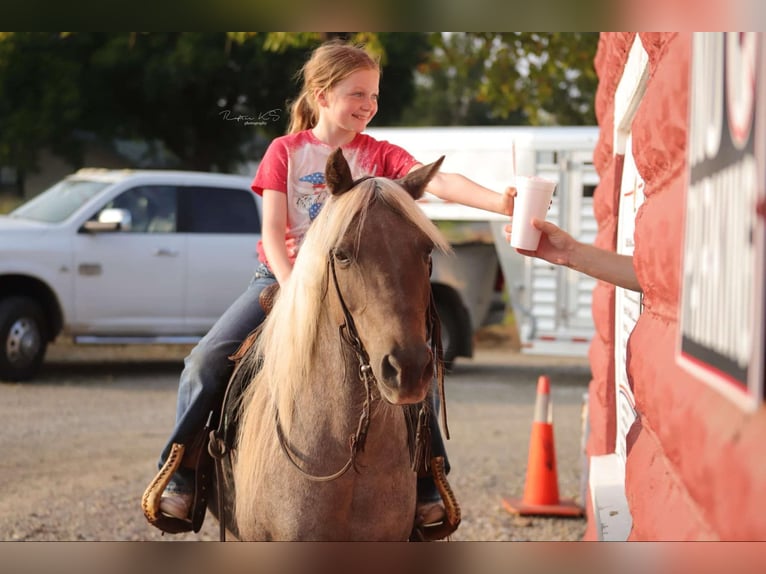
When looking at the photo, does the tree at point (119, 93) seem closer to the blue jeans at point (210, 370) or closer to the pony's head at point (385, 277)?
the blue jeans at point (210, 370)

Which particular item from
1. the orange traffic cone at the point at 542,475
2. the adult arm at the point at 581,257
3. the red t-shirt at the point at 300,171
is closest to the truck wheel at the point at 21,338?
the orange traffic cone at the point at 542,475

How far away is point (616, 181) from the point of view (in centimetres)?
473

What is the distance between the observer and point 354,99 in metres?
3.38

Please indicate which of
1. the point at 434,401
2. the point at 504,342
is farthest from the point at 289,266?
the point at 504,342

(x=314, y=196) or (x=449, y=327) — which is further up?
(x=314, y=196)

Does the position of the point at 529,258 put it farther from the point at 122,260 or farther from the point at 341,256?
the point at 341,256

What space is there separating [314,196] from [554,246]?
0.93 metres

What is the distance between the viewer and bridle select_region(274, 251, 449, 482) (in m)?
2.96

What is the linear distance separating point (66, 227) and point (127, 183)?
0.83m

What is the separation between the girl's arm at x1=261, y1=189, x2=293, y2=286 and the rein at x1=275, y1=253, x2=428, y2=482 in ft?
1.54

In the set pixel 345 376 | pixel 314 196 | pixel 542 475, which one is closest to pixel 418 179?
pixel 314 196

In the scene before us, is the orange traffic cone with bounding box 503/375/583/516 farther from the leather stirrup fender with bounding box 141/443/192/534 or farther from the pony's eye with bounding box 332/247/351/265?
the pony's eye with bounding box 332/247/351/265

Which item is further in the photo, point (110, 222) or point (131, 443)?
point (110, 222)

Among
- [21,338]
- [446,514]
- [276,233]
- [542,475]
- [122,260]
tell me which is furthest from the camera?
[122,260]
